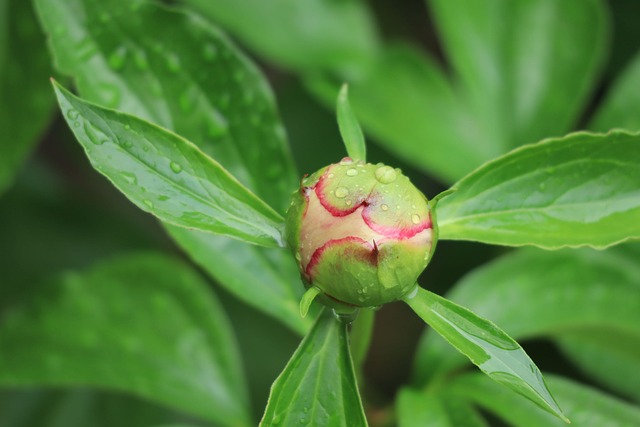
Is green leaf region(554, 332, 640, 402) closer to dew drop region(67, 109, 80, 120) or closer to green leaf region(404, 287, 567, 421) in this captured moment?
green leaf region(404, 287, 567, 421)

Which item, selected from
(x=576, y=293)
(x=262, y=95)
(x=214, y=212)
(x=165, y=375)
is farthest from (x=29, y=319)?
(x=576, y=293)

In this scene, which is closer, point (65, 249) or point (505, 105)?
point (505, 105)

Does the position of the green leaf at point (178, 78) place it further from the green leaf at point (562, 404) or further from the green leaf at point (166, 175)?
the green leaf at point (562, 404)

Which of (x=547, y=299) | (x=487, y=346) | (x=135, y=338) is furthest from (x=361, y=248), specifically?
(x=135, y=338)

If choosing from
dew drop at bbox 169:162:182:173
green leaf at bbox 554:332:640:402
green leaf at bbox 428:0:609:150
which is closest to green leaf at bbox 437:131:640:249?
dew drop at bbox 169:162:182:173

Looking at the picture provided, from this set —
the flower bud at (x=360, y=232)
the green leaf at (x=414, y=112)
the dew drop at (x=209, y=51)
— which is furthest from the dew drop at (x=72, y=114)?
the green leaf at (x=414, y=112)

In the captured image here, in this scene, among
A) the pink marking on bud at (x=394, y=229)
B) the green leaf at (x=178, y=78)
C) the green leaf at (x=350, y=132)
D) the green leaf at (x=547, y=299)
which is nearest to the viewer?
the pink marking on bud at (x=394, y=229)

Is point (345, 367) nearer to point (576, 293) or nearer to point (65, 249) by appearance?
point (576, 293)
